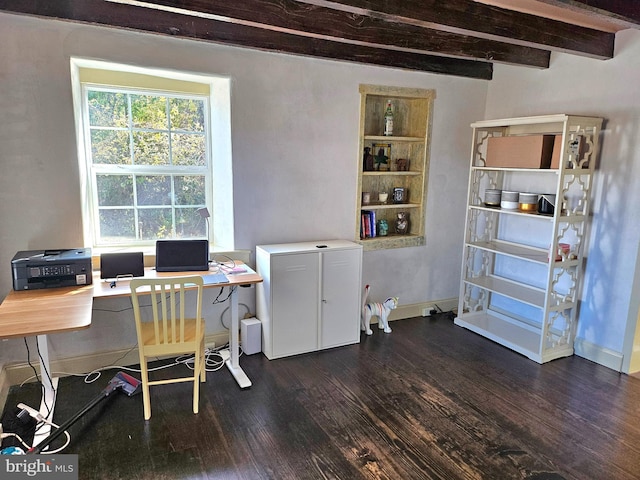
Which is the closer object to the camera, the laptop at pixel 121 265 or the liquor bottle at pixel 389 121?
the laptop at pixel 121 265

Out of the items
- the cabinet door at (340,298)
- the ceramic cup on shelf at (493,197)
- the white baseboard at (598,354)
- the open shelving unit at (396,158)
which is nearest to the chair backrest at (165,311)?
the cabinet door at (340,298)

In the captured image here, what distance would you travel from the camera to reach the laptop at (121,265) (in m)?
2.83

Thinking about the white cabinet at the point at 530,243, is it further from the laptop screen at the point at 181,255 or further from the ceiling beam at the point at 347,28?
the laptop screen at the point at 181,255

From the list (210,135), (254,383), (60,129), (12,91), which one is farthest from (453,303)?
(12,91)

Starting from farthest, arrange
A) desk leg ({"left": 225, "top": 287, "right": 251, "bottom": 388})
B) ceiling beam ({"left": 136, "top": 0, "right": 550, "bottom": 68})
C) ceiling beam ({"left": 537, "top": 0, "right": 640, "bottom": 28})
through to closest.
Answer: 1. desk leg ({"left": 225, "top": 287, "right": 251, "bottom": 388})
2. ceiling beam ({"left": 136, "top": 0, "right": 550, "bottom": 68})
3. ceiling beam ({"left": 537, "top": 0, "right": 640, "bottom": 28})

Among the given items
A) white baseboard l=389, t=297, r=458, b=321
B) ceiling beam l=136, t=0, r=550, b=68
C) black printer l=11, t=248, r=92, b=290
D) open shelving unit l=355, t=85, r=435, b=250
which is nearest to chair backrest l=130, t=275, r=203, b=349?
black printer l=11, t=248, r=92, b=290

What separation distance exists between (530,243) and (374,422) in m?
2.33

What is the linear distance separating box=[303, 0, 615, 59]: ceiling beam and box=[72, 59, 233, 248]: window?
1412mm

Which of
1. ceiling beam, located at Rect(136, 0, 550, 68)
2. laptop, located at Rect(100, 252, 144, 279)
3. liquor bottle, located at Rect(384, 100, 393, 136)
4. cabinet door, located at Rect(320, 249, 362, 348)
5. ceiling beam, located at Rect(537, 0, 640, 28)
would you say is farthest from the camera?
liquor bottle, located at Rect(384, 100, 393, 136)

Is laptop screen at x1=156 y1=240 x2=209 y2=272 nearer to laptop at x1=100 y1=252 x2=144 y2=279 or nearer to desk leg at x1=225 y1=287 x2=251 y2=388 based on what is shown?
laptop at x1=100 y1=252 x2=144 y2=279

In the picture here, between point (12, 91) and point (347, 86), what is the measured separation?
2.35m

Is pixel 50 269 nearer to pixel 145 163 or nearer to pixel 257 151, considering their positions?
pixel 145 163

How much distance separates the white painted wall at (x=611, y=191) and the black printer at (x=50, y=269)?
3.65m

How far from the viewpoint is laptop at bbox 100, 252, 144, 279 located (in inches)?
112
